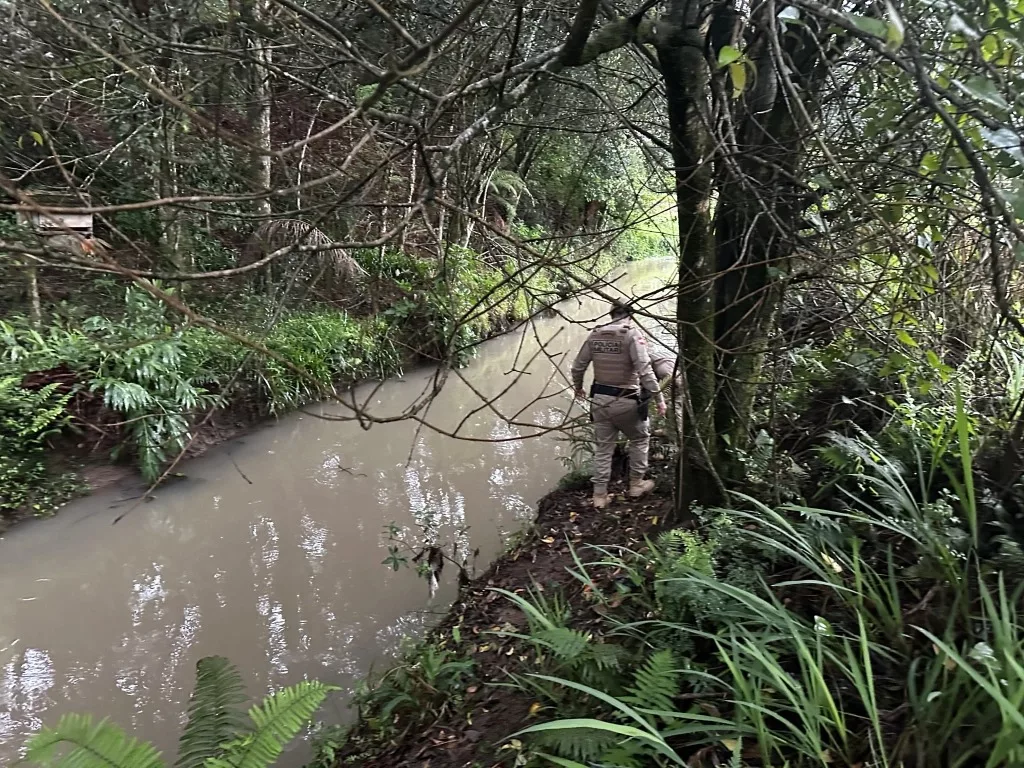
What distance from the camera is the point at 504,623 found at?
355 centimetres

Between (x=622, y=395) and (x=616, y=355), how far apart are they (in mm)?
296

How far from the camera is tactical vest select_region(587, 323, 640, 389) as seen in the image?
4.62 meters

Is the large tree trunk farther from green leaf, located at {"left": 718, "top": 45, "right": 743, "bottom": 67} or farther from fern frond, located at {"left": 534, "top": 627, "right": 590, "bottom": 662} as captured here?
green leaf, located at {"left": 718, "top": 45, "right": 743, "bottom": 67}

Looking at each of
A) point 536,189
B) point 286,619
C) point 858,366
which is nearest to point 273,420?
point 286,619

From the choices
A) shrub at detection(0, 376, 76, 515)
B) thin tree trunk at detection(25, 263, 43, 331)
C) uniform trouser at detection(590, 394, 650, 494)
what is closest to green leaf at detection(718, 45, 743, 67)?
uniform trouser at detection(590, 394, 650, 494)

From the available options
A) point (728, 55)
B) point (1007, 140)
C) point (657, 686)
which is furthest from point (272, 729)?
point (1007, 140)

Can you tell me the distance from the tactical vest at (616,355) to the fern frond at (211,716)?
10.0ft

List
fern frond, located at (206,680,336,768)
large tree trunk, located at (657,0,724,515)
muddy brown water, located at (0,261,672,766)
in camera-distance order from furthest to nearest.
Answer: muddy brown water, located at (0,261,672,766)
large tree trunk, located at (657,0,724,515)
fern frond, located at (206,680,336,768)

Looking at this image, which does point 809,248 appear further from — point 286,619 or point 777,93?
point 286,619

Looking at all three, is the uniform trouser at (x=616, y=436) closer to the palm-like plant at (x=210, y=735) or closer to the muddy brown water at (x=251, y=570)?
the muddy brown water at (x=251, y=570)

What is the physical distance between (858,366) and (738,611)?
1730mm

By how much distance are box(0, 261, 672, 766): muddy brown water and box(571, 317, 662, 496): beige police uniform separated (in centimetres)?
44

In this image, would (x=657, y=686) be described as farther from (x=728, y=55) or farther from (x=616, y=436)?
(x=616, y=436)

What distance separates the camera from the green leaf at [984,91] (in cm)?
136
